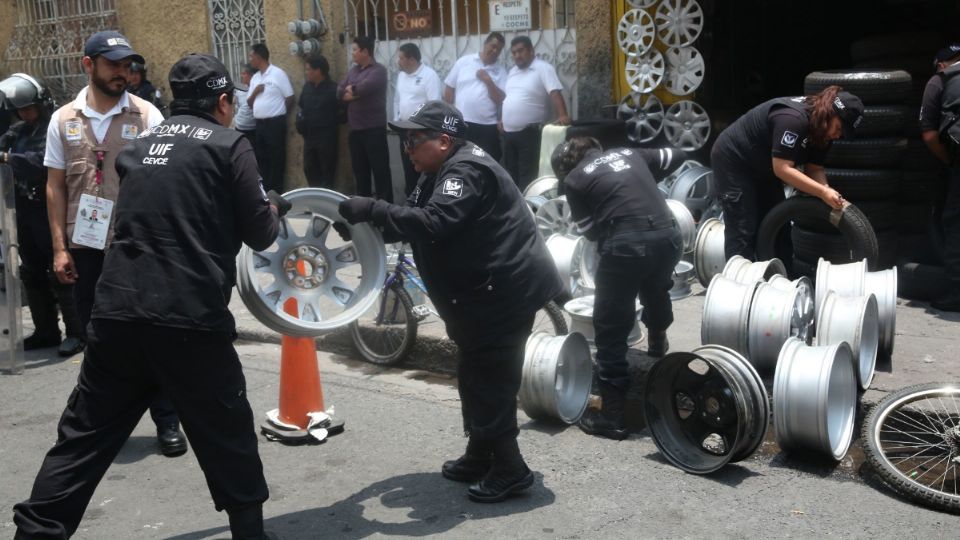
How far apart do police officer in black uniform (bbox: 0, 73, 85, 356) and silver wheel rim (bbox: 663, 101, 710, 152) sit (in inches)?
220

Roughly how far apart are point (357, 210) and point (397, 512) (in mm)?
1385

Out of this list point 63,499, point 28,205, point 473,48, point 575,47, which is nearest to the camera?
point 63,499

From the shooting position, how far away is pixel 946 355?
664 cm

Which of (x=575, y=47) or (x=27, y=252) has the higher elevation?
(x=575, y=47)

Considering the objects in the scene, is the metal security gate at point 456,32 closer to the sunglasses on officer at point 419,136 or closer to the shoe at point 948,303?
the shoe at point 948,303

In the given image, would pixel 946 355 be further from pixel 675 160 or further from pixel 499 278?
pixel 499 278

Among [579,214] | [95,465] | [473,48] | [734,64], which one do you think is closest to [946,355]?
[579,214]

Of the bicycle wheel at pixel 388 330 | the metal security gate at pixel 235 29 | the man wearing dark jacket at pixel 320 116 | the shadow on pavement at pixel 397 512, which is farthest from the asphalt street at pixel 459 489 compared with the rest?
the metal security gate at pixel 235 29

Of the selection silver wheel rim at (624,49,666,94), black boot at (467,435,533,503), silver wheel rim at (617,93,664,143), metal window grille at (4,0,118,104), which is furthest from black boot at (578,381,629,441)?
metal window grille at (4,0,118,104)

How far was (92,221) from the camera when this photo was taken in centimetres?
584

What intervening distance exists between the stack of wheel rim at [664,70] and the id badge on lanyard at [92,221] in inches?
235

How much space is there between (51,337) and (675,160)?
4.90m

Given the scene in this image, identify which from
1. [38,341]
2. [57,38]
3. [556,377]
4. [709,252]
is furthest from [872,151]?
[57,38]

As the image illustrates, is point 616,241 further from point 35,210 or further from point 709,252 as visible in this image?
point 35,210
